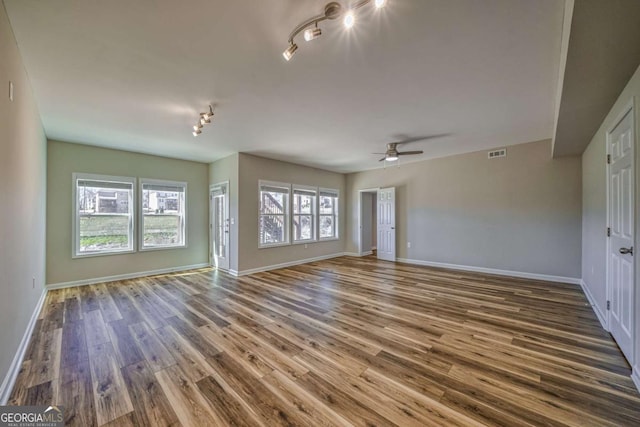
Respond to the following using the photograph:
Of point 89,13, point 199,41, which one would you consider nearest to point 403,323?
point 199,41

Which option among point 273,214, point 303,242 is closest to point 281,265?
point 303,242

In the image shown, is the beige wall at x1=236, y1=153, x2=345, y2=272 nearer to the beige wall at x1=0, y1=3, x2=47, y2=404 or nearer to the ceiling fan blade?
the ceiling fan blade

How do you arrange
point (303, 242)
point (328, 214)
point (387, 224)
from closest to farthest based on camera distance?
point (303, 242), point (387, 224), point (328, 214)

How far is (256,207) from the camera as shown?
5.90m

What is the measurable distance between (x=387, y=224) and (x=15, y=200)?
6.81 meters

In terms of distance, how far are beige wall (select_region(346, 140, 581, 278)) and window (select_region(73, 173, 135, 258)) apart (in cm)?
645

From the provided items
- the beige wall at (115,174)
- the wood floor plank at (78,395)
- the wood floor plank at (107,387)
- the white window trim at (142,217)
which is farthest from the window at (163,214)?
the wood floor plank at (78,395)

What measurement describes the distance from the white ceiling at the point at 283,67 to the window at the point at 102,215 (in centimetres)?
103

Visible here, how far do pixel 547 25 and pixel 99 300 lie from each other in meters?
6.20

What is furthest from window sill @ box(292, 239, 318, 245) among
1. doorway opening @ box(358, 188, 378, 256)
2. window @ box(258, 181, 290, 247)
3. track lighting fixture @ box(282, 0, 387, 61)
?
track lighting fixture @ box(282, 0, 387, 61)

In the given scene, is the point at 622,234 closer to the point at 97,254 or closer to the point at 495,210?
the point at 495,210

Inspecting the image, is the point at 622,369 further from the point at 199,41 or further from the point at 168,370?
the point at 199,41

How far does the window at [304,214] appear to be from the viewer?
6965 mm

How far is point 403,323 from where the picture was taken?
10.0 feet
